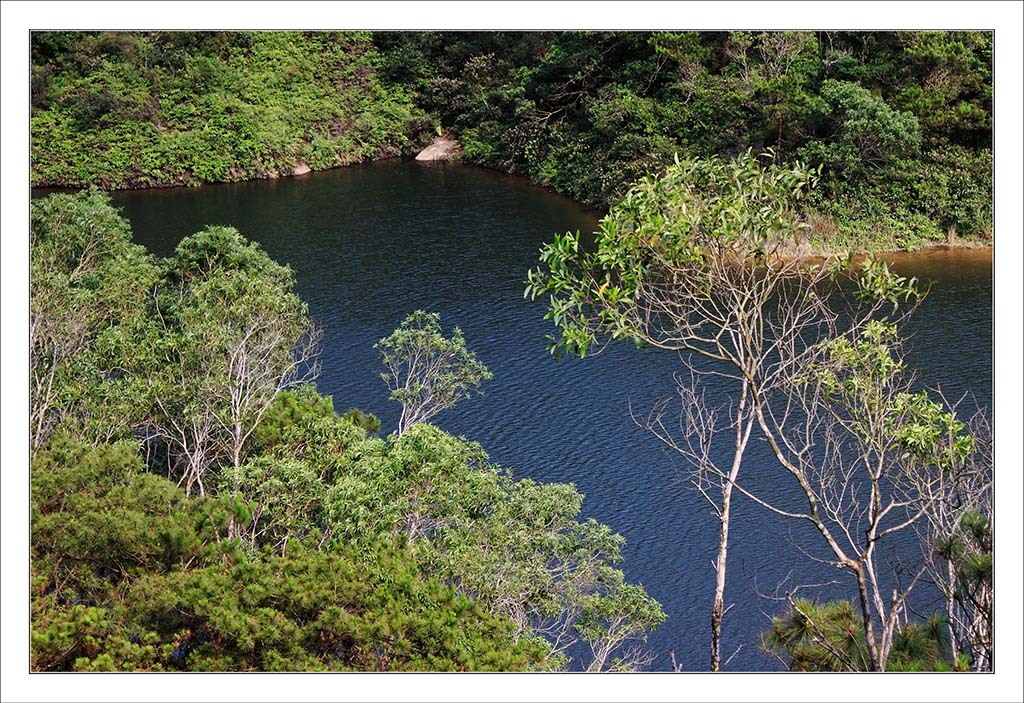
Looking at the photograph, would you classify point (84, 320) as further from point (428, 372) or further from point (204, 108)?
point (204, 108)

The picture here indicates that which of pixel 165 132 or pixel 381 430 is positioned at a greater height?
pixel 165 132

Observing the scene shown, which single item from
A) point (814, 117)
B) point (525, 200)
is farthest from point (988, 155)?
point (525, 200)

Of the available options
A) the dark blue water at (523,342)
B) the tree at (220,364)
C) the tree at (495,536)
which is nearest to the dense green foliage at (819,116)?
the dark blue water at (523,342)

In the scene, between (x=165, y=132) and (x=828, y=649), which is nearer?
(x=828, y=649)

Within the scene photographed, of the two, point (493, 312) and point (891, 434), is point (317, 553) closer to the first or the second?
point (891, 434)

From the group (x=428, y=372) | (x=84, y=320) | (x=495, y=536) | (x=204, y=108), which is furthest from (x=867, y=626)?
(x=204, y=108)

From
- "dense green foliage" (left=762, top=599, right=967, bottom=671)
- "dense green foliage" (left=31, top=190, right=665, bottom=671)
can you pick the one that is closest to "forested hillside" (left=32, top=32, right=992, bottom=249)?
"dense green foliage" (left=31, top=190, right=665, bottom=671)
